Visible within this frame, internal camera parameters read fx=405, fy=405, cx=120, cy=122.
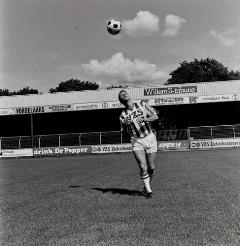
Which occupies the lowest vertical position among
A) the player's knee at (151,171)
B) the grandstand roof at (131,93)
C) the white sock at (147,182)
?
the white sock at (147,182)

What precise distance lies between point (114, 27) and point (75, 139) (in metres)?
18.4

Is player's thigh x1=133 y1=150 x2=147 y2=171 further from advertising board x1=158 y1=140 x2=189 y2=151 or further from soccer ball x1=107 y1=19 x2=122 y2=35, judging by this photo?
advertising board x1=158 y1=140 x2=189 y2=151

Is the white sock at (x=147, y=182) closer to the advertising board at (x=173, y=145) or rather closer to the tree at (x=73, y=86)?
the advertising board at (x=173, y=145)

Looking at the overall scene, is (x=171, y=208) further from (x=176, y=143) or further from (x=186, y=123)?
(x=186, y=123)

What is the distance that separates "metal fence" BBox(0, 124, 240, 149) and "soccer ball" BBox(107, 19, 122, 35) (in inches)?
656

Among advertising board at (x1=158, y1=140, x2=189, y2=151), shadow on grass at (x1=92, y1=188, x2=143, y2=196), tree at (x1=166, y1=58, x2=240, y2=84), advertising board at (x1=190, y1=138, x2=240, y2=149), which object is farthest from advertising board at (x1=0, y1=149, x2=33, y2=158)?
tree at (x1=166, y1=58, x2=240, y2=84)

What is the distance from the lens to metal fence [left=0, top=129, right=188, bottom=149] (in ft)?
108

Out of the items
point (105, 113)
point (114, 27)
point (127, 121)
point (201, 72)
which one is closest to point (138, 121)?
point (127, 121)

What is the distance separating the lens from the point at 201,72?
3174 inches

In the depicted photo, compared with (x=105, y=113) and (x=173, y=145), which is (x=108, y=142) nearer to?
(x=173, y=145)

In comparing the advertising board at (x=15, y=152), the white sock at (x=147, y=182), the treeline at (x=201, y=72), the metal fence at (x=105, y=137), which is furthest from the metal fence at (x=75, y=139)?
the treeline at (x=201, y=72)

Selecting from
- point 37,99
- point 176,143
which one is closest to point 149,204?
point 176,143

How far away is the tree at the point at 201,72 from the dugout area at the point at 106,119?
107 ft

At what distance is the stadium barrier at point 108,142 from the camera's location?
32.4m
